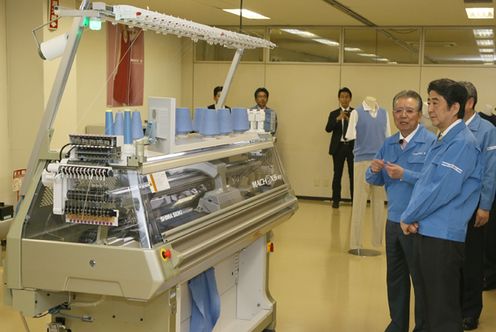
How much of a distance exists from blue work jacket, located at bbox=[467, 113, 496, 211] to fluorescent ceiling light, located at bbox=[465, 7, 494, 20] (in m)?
3.69

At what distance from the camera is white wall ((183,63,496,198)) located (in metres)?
10.3

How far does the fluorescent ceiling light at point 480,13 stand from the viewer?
808 centimetres

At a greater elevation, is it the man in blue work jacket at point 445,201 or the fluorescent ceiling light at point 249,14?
the fluorescent ceiling light at point 249,14

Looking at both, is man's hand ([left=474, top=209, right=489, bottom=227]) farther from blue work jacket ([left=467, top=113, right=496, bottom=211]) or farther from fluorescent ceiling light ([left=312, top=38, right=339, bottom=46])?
fluorescent ceiling light ([left=312, top=38, right=339, bottom=46])

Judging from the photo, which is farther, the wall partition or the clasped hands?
the wall partition

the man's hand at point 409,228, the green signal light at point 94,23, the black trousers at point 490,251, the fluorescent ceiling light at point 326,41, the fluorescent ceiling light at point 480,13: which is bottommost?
the black trousers at point 490,251

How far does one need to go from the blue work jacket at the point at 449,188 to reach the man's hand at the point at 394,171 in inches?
15.4

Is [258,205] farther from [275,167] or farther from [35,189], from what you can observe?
[35,189]

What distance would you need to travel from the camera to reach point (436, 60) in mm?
10156

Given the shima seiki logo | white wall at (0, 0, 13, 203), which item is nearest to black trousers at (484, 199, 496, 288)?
the shima seiki logo

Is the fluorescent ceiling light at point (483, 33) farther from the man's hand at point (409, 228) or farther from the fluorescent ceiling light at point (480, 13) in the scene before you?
the man's hand at point (409, 228)

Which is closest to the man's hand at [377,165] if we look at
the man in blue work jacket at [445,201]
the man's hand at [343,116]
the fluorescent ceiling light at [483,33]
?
the man in blue work jacket at [445,201]

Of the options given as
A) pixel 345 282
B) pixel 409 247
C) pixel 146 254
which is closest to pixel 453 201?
pixel 409 247

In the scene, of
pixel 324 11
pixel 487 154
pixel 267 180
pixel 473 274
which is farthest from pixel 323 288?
pixel 324 11
